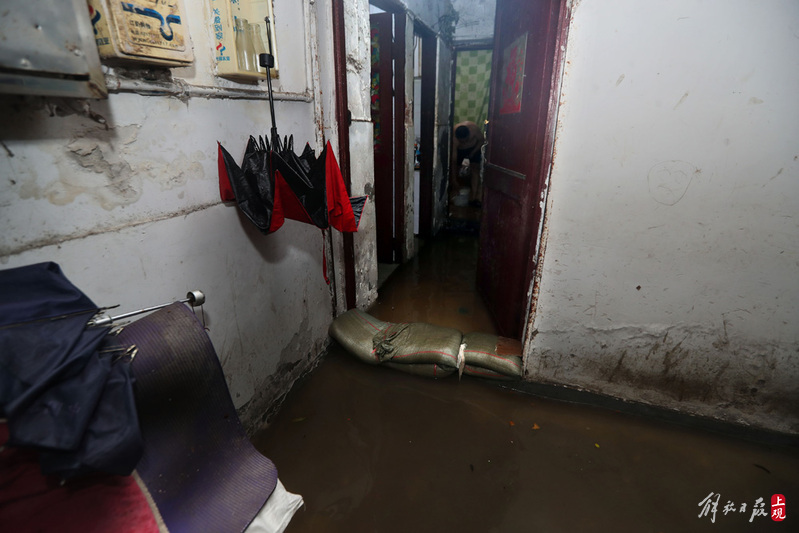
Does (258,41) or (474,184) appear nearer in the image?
(258,41)

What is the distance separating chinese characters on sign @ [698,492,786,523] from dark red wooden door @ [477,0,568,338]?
1.05 m

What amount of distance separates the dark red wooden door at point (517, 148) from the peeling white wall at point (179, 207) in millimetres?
1075

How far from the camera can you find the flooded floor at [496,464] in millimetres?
1454

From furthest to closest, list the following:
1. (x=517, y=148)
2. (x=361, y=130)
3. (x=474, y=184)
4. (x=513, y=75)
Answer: (x=474, y=184)
(x=361, y=130)
(x=513, y=75)
(x=517, y=148)

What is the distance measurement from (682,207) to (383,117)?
2.48 m

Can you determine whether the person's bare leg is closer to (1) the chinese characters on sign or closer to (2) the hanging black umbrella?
→ (2) the hanging black umbrella

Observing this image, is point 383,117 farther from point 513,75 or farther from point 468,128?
point 468,128

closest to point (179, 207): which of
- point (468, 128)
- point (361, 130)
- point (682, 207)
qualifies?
point (361, 130)

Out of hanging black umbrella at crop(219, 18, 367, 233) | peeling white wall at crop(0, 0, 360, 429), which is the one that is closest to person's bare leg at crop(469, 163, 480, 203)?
peeling white wall at crop(0, 0, 360, 429)

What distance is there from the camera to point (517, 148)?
2.22 metres

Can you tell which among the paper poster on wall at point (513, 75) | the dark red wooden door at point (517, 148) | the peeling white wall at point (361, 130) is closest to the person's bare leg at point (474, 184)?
the dark red wooden door at point (517, 148)

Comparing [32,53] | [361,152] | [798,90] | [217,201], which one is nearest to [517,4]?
[361,152]

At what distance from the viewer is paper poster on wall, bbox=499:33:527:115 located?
219 centimetres

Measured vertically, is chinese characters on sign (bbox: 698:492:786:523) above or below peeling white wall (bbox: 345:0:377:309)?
below
